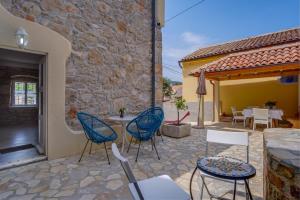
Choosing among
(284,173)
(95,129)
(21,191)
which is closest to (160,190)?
(284,173)

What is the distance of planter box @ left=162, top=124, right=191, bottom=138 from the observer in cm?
581

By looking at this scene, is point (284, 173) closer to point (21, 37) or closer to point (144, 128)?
point (144, 128)

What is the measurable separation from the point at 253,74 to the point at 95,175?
26.8ft

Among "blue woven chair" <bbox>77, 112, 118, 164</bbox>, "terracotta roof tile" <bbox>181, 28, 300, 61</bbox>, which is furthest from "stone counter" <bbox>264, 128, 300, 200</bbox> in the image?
"terracotta roof tile" <bbox>181, 28, 300, 61</bbox>

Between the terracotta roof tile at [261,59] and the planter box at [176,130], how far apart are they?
2.99 m

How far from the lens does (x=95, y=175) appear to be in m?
3.06

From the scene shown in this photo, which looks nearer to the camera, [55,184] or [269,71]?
[55,184]

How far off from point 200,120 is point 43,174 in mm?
5984

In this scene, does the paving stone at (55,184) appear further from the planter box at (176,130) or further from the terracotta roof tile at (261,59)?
the terracotta roof tile at (261,59)

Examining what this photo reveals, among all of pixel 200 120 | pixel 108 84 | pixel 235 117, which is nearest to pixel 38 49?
pixel 108 84

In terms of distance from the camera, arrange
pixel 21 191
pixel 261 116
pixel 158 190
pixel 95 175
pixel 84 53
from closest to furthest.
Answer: pixel 158 190 → pixel 21 191 → pixel 95 175 → pixel 84 53 → pixel 261 116

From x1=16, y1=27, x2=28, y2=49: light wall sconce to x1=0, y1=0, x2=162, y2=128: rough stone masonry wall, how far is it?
1.48 ft

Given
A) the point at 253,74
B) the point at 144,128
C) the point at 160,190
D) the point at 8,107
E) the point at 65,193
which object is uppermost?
the point at 253,74

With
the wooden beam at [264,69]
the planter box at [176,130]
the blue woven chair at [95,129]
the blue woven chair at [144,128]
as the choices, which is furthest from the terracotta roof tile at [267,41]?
the blue woven chair at [95,129]
